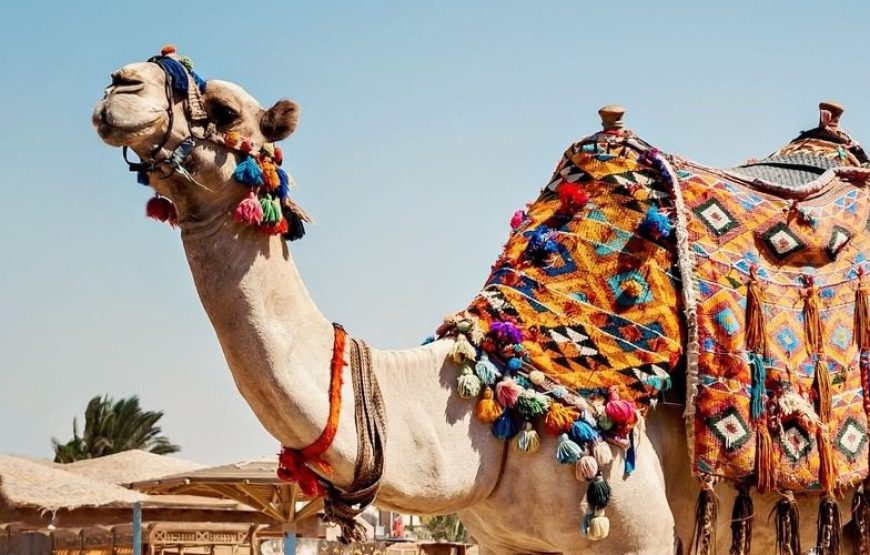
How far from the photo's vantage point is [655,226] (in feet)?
19.8

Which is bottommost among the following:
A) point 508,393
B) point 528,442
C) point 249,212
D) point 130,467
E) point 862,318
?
point 528,442

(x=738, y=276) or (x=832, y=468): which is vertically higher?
(x=738, y=276)

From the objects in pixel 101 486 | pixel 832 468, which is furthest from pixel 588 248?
pixel 101 486

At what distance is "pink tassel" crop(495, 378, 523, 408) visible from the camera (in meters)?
5.50

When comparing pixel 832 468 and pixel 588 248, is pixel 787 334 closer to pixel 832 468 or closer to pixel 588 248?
pixel 832 468

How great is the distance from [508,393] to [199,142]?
5.55 ft

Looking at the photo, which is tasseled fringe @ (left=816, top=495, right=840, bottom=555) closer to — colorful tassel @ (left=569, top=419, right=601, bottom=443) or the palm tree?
colorful tassel @ (left=569, top=419, right=601, bottom=443)

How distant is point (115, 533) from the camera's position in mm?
17203

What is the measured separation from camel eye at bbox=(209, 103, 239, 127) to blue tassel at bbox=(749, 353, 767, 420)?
8.87 feet

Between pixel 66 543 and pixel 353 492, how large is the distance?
1356 cm

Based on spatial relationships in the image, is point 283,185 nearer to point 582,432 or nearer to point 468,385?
point 468,385

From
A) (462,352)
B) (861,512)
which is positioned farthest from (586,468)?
(861,512)

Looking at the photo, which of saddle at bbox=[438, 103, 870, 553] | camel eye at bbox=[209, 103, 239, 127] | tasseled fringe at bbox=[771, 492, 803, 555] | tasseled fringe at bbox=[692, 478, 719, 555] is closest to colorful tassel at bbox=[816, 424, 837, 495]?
saddle at bbox=[438, 103, 870, 553]

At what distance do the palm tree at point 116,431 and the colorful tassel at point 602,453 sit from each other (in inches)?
1412
